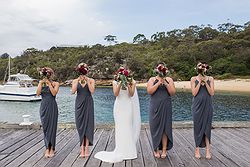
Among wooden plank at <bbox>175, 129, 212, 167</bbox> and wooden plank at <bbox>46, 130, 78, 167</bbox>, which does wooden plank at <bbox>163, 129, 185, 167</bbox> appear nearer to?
wooden plank at <bbox>175, 129, 212, 167</bbox>

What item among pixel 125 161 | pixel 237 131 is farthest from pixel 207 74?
pixel 237 131

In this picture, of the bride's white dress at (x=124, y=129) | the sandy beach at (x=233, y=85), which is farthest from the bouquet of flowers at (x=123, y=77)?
the sandy beach at (x=233, y=85)

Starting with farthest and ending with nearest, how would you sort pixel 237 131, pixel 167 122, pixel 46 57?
pixel 46 57 → pixel 237 131 → pixel 167 122

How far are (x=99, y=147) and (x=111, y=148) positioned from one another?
0.27 m

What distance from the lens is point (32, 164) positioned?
4516 millimetres

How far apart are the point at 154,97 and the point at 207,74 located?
1077 millimetres

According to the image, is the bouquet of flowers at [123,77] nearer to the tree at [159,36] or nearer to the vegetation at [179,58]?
the vegetation at [179,58]

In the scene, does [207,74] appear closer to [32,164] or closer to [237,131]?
[237,131]

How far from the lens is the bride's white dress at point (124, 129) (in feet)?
15.8

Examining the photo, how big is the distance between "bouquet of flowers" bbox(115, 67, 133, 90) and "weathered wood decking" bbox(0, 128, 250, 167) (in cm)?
138

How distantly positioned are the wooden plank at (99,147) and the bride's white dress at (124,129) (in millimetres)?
135

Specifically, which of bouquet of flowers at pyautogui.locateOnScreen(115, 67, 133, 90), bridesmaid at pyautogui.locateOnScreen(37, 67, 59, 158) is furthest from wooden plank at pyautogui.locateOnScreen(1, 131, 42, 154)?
bouquet of flowers at pyautogui.locateOnScreen(115, 67, 133, 90)

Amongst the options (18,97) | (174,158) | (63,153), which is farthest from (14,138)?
(18,97)

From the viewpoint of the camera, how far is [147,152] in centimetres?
517
